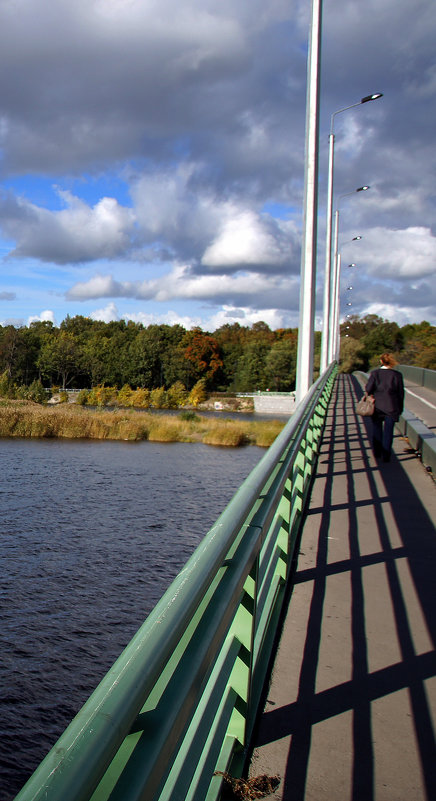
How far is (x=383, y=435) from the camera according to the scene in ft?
35.7

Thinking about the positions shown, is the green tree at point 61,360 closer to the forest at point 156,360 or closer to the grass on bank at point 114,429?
the forest at point 156,360

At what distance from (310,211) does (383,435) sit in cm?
523

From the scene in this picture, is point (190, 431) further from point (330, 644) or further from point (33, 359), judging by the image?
point (33, 359)

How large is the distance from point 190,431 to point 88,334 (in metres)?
88.8

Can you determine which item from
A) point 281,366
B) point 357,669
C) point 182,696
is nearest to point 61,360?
point 281,366

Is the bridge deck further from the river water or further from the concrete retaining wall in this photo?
the concrete retaining wall

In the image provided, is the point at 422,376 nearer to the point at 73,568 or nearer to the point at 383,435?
the point at 73,568

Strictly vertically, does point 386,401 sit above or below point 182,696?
above

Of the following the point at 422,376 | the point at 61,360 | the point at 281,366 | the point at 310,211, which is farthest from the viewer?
the point at 281,366

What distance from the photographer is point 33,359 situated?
127m

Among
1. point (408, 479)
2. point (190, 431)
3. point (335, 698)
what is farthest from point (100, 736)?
point (190, 431)

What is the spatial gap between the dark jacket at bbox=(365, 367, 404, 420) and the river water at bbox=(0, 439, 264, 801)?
222 inches

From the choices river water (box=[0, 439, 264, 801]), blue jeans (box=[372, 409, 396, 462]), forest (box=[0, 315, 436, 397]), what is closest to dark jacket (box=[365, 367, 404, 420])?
blue jeans (box=[372, 409, 396, 462])

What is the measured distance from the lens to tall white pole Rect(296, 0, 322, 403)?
1349 cm
